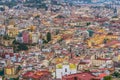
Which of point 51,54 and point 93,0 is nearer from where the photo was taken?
point 51,54

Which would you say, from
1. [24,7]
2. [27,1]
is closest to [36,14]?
[24,7]

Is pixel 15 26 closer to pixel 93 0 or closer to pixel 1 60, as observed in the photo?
pixel 1 60

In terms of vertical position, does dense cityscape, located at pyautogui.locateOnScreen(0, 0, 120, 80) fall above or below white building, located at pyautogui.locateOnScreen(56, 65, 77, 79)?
below

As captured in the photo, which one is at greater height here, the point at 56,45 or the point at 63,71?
the point at 63,71

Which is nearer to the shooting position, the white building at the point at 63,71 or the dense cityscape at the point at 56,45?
the white building at the point at 63,71

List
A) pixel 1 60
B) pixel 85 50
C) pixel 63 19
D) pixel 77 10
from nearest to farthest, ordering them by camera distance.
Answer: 1. pixel 1 60
2. pixel 85 50
3. pixel 63 19
4. pixel 77 10

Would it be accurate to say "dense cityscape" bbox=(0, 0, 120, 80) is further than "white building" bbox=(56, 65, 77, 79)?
Yes

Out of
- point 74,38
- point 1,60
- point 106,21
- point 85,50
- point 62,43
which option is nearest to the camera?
point 1,60

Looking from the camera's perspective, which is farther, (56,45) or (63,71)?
(56,45)
